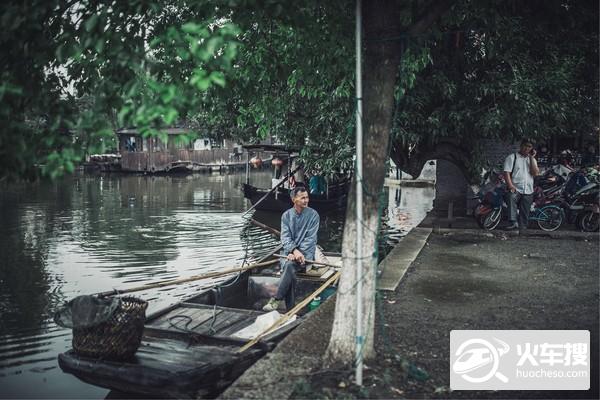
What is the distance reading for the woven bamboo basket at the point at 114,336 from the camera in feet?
20.2

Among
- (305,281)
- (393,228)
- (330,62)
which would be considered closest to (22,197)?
(393,228)

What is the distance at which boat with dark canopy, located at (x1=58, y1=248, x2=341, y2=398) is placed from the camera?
602 centimetres

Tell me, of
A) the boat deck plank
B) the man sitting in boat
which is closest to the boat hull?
the man sitting in boat

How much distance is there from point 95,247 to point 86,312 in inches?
436

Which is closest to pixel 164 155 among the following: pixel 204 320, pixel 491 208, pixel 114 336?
pixel 491 208

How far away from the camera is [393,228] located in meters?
20.1

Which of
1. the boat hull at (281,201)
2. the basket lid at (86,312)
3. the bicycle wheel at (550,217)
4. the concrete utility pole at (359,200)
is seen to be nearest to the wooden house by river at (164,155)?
the boat hull at (281,201)

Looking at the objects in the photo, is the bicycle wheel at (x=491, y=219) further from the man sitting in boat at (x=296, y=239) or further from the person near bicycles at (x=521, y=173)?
the man sitting in boat at (x=296, y=239)

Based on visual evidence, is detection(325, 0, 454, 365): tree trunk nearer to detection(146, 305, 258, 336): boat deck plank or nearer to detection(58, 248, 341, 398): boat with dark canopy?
detection(58, 248, 341, 398): boat with dark canopy

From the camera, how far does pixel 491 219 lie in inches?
535

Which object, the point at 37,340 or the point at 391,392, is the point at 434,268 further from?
the point at 37,340

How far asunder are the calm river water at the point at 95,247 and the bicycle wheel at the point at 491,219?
445 cm

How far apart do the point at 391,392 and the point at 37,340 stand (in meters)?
6.66

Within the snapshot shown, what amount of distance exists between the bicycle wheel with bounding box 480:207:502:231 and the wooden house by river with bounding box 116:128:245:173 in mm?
34682
